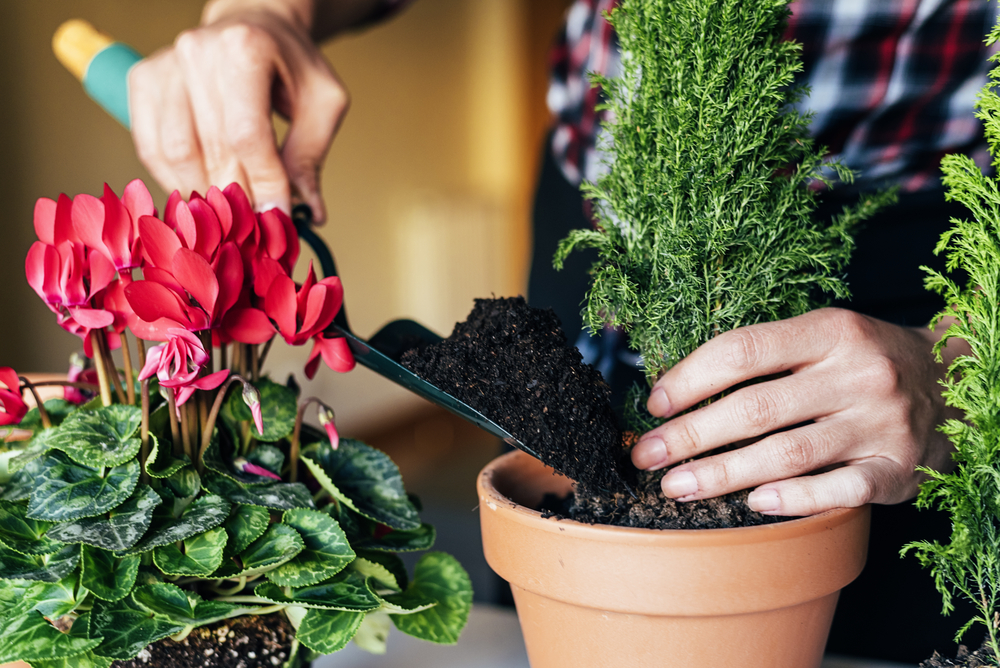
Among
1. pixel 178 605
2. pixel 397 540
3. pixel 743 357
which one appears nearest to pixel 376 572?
pixel 397 540

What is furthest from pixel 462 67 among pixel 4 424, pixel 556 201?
pixel 4 424

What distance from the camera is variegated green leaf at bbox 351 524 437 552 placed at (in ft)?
2.16

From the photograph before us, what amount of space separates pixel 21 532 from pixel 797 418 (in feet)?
2.06

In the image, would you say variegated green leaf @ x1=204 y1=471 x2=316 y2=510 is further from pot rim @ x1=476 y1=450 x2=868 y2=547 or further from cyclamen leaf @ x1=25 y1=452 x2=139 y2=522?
pot rim @ x1=476 y1=450 x2=868 y2=547

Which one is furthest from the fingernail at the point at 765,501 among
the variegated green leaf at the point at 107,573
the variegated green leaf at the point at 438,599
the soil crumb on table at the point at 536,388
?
the variegated green leaf at the point at 107,573

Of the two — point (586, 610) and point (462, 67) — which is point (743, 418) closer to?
point (586, 610)

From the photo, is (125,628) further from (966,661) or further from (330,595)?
(966,661)

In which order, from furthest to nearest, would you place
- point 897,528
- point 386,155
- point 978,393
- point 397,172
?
point 397,172
point 386,155
point 897,528
point 978,393

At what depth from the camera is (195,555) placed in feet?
1.82

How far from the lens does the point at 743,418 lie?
0.57m

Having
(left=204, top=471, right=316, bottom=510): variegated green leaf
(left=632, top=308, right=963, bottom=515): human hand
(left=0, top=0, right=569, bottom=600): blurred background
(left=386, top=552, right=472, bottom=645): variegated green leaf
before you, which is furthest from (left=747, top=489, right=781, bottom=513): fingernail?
(left=0, top=0, right=569, bottom=600): blurred background

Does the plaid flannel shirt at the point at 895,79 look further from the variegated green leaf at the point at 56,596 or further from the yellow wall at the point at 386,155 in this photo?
the yellow wall at the point at 386,155

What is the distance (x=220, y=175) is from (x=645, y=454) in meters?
0.59

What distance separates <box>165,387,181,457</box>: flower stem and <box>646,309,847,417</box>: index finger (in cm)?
39
